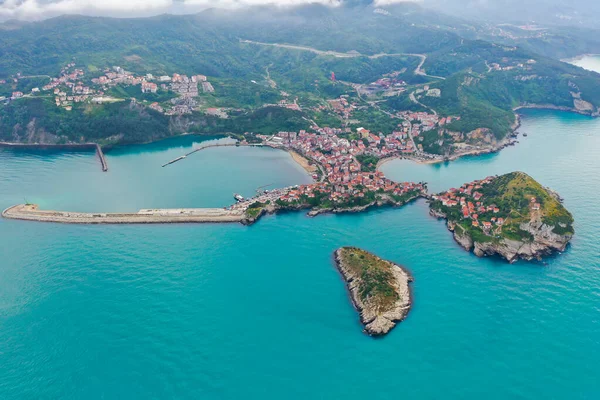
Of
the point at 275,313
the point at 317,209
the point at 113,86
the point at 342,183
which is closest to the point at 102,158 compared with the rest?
the point at 113,86

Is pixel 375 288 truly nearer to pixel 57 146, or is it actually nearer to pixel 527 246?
pixel 527 246

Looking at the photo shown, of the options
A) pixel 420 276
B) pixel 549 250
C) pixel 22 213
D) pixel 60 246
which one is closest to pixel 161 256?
pixel 60 246

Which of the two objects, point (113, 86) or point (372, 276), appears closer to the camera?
point (372, 276)

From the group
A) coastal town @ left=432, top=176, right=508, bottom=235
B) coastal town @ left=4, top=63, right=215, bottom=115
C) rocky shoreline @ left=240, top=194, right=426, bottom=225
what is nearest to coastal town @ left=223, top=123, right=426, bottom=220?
rocky shoreline @ left=240, top=194, right=426, bottom=225

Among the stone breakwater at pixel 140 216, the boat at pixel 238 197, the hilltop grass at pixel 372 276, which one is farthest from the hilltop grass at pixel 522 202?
the boat at pixel 238 197

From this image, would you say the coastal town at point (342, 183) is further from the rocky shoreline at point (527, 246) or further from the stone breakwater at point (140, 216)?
the rocky shoreline at point (527, 246)

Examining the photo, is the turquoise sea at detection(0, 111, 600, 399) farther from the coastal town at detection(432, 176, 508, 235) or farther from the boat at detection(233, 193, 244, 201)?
the coastal town at detection(432, 176, 508, 235)
